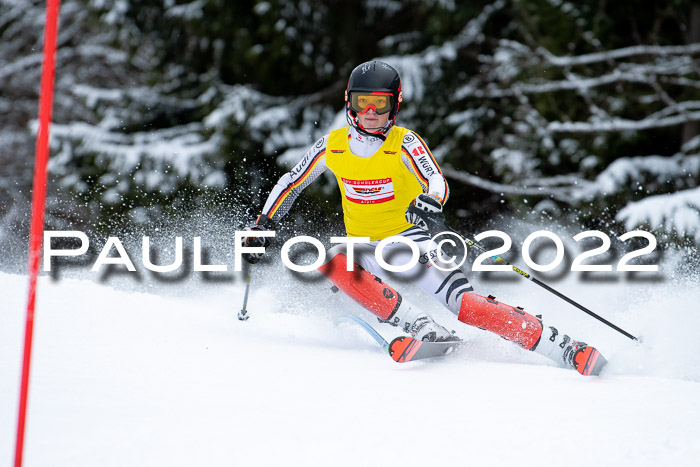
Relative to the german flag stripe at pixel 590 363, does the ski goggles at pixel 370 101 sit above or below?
above

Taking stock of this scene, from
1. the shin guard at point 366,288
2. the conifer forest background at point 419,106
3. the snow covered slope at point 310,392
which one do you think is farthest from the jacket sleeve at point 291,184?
the conifer forest background at point 419,106

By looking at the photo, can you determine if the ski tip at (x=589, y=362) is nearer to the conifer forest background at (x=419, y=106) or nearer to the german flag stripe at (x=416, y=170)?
the german flag stripe at (x=416, y=170)

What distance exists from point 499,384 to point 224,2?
360 inches

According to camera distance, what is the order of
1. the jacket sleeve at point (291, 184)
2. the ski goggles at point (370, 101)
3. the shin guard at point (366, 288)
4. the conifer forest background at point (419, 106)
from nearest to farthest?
1. the ski goggles at point (370, 101)
2. the shin guard at point (366, 288)
3. the jacket sleeve at point (291, 184)
4. the conifer forest background at point (419, 106)

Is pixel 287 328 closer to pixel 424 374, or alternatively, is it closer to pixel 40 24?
pixel 424 374

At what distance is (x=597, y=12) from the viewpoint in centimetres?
934

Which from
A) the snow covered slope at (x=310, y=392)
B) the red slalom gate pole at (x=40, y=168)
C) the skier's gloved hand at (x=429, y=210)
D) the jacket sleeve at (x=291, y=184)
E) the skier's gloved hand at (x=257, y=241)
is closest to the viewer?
the red slalom gate pole at (x=40, y=168)

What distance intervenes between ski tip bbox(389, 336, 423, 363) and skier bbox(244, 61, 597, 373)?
297 millimetres

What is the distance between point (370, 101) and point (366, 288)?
118 cm

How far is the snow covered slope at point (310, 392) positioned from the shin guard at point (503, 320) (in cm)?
17

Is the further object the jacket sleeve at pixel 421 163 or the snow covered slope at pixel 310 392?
the jacket sleeve at pixel 421 163

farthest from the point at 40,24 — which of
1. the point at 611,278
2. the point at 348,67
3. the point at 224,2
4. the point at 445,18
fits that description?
the point at 611,278

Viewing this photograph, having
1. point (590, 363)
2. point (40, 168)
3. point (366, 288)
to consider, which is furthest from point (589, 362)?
point (40, 168)

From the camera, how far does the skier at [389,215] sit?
3986 millimetres
